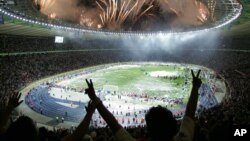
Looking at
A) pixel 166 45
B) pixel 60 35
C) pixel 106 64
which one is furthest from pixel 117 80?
pixel 166 45

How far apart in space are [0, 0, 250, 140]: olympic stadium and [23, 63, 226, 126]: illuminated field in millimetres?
113

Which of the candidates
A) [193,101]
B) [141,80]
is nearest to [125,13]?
[141,80]

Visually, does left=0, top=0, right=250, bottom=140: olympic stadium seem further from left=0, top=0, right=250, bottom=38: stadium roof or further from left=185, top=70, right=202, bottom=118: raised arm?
left=185, top=70, right=202, bottom=118: raised arm

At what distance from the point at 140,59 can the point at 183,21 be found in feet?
45.9

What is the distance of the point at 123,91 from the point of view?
44656 millimetres

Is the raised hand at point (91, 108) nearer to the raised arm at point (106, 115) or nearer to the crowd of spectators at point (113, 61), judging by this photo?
the raised arm at point (106, 115)

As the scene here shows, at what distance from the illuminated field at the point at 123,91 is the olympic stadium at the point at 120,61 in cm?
11

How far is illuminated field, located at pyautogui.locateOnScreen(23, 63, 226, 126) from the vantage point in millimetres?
34656

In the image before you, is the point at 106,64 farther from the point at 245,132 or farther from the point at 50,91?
the point at 245,132

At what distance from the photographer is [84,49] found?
240 ft

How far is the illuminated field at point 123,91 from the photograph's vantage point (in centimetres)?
3466

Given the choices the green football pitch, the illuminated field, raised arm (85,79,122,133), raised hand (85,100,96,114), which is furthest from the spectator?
the green football pitch

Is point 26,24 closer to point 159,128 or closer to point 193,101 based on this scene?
point 193,101

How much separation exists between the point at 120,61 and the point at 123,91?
32.4 m
